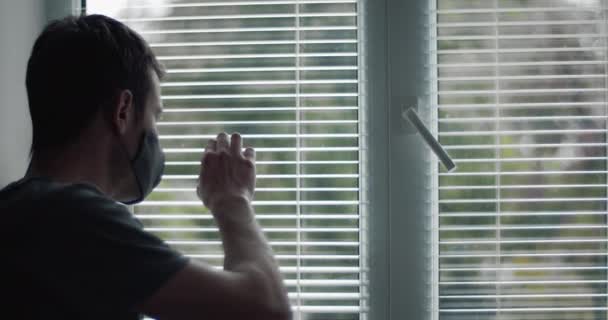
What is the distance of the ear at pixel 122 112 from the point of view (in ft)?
3.28

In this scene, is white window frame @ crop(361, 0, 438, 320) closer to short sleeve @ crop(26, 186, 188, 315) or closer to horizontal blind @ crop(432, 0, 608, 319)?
horizontal blind @ crop(432, 0, 608, 319)

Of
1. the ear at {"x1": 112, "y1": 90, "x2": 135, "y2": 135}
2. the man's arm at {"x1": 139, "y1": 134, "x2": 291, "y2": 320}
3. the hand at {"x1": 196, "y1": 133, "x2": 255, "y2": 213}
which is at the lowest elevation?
the man's arm at {"x1": 139, "y1": 134, "x2": 291, "y2": 320}

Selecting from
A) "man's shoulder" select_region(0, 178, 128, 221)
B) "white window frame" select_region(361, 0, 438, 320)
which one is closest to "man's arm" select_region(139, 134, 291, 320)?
"man's shoulder" select_region(0, 178, 128, 221)

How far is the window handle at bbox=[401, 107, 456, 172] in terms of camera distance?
1221 mm

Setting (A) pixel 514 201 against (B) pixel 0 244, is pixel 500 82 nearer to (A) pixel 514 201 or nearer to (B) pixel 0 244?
(A) pixel 514 201

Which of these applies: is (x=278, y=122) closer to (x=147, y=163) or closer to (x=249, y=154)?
(x=249, y=154)

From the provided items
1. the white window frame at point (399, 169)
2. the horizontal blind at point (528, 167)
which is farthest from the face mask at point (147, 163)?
the horizontal blind at point (528, 167)

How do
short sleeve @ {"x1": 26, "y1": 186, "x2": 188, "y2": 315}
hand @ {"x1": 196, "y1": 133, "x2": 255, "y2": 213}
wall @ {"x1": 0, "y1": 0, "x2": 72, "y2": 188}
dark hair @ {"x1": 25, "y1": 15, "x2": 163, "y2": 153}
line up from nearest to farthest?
short sleeve @ {"x1": 26, "y1": 186, "x2": 188, "y2": 315} → dark hair @ {"x1": 25, "y1": 15, "x2": 163, "y2": 153} → hand @ {"x1": 196, "y1": 133, "x2": 255, "y2": 213} → wall @ {"x1": 0, "y1": 0, "x2": 72, "y2": 188}

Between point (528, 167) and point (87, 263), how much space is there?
0.91 meters

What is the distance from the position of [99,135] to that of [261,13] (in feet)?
1.76

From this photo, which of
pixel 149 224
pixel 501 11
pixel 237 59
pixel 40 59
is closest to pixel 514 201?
pixel 501 11

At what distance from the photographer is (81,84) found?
98 cm

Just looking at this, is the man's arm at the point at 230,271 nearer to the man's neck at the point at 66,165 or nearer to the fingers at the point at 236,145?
the fingers at the point at 236,145

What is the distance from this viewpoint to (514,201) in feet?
4.31
